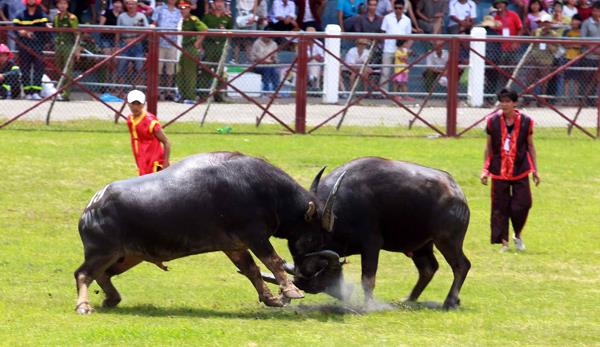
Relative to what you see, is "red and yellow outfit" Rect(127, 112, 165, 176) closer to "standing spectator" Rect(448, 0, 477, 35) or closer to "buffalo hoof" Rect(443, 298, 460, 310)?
"buffalo hoof" Rect(443, 298, 460, 310)

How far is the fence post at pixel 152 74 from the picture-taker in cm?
2488

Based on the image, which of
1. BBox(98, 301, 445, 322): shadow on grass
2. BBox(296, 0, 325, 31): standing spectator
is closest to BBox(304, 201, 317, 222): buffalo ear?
BBox(98, 301, 445, 322): shadow on grass

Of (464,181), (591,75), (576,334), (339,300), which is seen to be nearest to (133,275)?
(339,300)

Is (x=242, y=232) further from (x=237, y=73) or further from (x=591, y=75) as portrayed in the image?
(x=591, y=75)

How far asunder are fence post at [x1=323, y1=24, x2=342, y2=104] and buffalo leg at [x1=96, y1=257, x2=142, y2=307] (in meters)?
13.6

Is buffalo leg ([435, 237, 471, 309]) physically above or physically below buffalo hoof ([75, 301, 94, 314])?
above

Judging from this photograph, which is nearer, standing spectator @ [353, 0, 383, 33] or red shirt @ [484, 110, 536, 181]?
red shirt @ [484, 110, 536, 181]

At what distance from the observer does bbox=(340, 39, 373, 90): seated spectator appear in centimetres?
2586

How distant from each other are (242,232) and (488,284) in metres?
3.47

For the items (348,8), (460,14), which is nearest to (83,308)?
(348,8)

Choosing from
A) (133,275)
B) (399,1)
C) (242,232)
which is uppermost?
(399,1)

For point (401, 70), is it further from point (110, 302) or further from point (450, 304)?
point (110, 302)

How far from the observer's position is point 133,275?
47.7 feet

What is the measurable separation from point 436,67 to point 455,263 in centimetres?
1332
